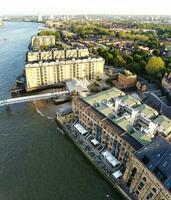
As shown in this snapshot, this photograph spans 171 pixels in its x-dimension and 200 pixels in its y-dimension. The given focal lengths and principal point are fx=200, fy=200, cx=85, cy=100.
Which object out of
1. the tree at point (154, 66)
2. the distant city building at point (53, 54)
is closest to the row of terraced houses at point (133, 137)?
the tree at point (154, 66)

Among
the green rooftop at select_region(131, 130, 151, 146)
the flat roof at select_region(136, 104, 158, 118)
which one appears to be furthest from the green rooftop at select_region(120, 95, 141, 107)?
the green rooftop at select_region(131, 130, 151, 146)

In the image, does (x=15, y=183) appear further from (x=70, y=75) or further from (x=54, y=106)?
(x=70, y=75)

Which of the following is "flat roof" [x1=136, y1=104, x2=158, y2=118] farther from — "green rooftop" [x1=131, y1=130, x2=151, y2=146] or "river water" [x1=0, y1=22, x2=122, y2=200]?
"river water" [x1=0, y1=22, x2=122, y2=200]

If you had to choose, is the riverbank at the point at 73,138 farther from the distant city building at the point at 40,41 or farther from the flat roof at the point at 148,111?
the distant city building at the point at 40,41

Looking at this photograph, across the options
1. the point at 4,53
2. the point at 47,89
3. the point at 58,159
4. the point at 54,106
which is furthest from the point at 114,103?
the point at 4,53

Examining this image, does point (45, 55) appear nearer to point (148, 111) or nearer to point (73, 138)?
point (73, 138)
